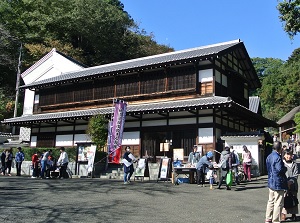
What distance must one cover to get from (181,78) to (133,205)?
470 inches

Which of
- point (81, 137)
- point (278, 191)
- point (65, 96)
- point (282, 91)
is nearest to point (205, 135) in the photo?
point (81, 137)

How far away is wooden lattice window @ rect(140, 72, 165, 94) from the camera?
1978cm

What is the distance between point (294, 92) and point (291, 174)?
46039 millimetres

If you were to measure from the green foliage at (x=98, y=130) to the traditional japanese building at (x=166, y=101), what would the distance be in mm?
942

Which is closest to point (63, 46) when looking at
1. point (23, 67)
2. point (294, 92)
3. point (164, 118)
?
Result: point (23, 67)

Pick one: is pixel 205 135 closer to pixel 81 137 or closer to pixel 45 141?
pixel 81 137

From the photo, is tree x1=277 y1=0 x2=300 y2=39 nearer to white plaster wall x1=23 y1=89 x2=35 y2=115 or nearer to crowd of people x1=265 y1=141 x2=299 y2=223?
crowd of people x1=265 y1=141 x2=299 y2=223

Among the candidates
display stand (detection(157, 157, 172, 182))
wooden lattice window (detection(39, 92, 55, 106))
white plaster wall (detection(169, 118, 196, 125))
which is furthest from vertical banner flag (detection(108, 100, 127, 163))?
wooden lattice window (detection(39, 92, 55, 106))

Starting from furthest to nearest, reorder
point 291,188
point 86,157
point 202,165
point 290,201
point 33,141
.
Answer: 1. point 33,141
2. point 86,157
3. point 202,165
4. point 291,188
5. point 290,201

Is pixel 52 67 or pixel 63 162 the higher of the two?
pixel 52 67

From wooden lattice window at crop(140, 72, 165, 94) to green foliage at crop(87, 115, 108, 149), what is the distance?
144 inches

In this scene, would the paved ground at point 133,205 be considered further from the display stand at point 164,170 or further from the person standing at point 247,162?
the display stand at point 164,170

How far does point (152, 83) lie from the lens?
2016 cm

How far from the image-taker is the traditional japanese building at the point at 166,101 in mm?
17531
